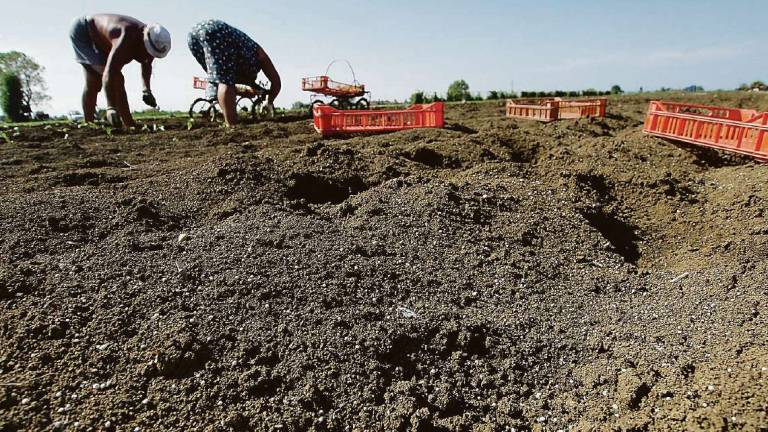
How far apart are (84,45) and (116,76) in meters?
1.09

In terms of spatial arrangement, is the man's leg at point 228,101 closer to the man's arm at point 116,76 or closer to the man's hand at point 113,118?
the man's arm at point 116,76

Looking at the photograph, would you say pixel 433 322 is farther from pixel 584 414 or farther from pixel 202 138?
pixel 202 138

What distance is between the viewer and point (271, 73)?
1086cm

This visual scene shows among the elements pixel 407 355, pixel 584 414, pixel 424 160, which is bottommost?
pixel 584 414

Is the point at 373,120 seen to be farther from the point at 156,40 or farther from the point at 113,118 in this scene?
the point at 113,118

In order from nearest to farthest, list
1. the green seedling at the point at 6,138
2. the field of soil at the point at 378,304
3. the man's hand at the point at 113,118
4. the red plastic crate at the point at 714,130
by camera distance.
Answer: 1. the field of soil at the point at 378,304
2. the red plastic crate at the point at 714,130
3. the green seedling at the point at 6,138
4. the man's hand at the point at 113,118

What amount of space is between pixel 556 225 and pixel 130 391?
3.45m

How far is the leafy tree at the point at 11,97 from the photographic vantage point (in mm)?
21384

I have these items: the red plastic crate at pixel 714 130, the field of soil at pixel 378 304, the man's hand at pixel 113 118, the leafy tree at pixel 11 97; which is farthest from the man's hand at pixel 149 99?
the leafy tree at pixel 11 97

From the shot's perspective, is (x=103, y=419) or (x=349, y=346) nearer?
(x=103, y=419)

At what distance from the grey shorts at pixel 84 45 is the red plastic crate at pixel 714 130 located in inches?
446

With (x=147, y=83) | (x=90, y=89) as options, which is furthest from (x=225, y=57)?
(x=90, y=89)

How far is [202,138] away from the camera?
890cm

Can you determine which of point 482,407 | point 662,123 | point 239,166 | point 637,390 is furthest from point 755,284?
point 662,123
